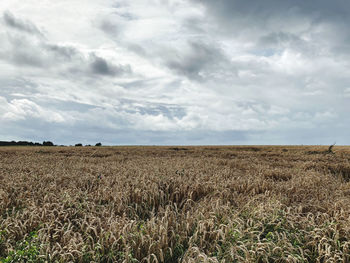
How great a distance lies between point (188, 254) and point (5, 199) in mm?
4435

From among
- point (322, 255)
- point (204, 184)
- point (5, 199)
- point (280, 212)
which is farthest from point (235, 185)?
point (5, 199)

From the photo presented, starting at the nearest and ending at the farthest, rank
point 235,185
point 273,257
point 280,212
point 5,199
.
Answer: point 273,257 < point 280,212 < point 5,199 < point 235,185

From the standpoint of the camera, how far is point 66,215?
13.1 ft

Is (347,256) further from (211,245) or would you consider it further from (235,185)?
(235,185)

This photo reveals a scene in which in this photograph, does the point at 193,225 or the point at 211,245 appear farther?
the point at 193,225

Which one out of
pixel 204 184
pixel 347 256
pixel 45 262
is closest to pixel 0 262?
pixel 45 262

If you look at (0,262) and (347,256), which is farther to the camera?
(347,256)

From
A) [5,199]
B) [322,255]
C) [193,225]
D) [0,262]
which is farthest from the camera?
[5,199]

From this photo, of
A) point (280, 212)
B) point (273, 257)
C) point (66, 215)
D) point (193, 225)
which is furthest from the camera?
point (280, 212)

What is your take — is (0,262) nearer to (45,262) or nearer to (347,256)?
(45,262)

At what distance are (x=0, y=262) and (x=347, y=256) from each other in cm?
409

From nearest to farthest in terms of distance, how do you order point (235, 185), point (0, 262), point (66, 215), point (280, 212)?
1. point (0, 262)
2. point (66, 215)
3. point (280, 212)
4. point (235, 185)

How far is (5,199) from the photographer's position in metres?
5.14

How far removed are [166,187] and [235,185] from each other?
1.97 meters
